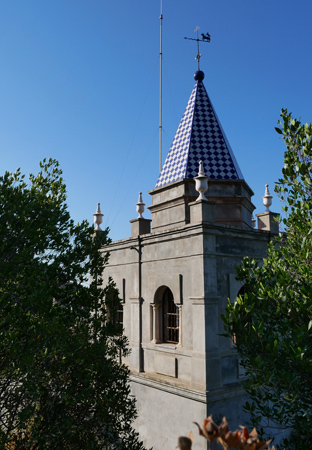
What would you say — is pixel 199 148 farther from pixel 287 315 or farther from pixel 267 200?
pixel 287 315

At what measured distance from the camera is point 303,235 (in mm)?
7332

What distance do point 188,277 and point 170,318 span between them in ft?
7.29

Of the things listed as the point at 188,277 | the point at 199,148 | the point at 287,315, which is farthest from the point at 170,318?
the point at 287,315

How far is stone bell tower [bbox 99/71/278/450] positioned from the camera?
11336mm

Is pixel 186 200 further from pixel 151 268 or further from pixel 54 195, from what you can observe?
pixel 54 195

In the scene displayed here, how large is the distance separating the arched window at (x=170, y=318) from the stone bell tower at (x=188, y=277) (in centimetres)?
3

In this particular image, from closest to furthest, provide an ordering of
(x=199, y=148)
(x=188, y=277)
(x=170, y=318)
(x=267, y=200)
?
1. (x=188, y=277)
2. (x=170, y=318)
3. (x=267, y=200)
4. (x=199, y=148)

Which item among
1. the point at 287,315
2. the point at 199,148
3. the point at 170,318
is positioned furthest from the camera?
the point at 199,148

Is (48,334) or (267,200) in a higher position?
(267,200)

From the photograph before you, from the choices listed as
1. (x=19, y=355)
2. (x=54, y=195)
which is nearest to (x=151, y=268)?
(x=54, y=195)

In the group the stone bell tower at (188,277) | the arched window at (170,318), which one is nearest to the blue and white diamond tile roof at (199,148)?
the stone bell tower at (188,277)

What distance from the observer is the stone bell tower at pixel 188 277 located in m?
11.3

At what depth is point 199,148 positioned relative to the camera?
47.4ft

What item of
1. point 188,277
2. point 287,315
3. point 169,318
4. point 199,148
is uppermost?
point 199,148
